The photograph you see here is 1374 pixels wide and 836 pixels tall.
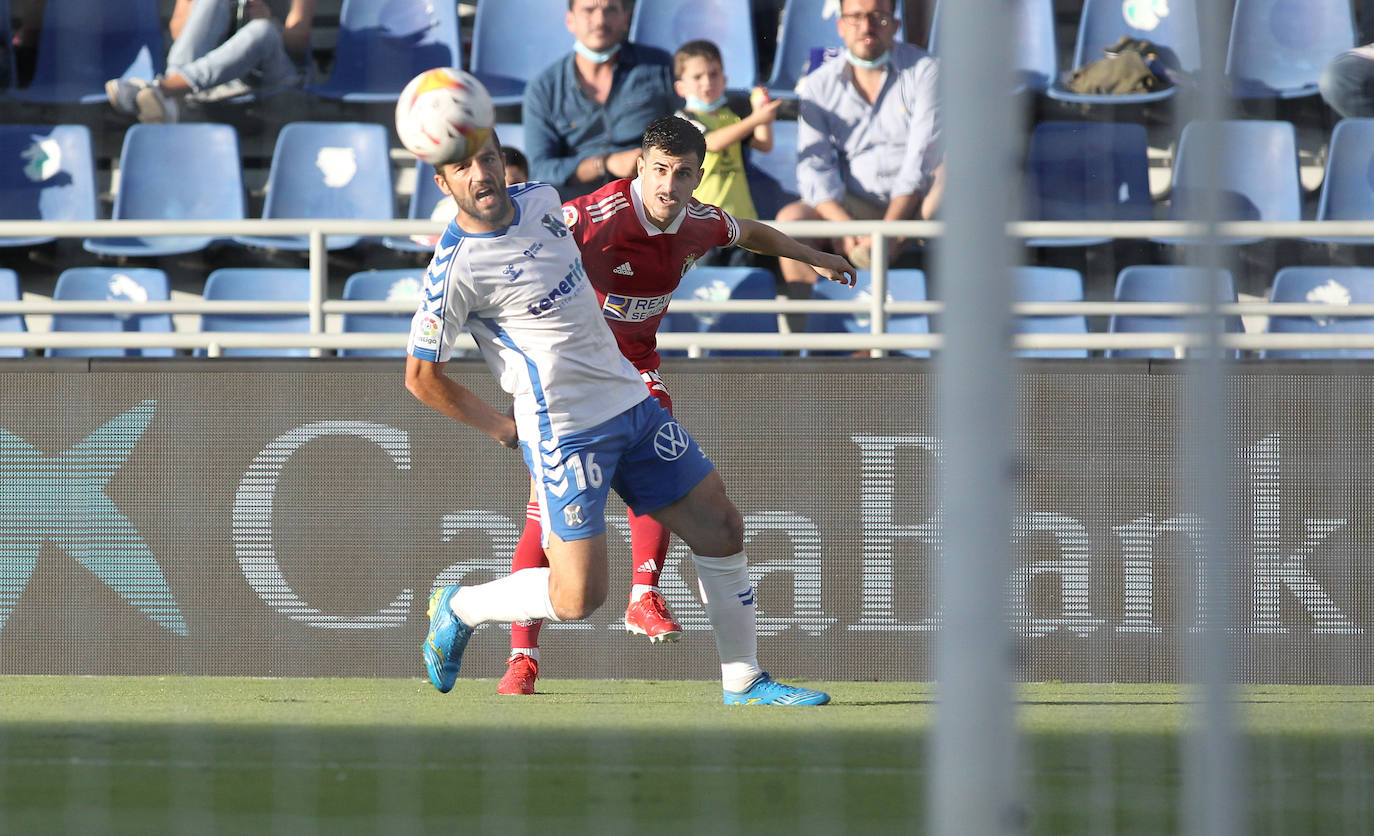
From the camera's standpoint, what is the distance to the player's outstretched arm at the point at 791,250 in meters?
4.96

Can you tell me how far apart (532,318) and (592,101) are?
3.39 m

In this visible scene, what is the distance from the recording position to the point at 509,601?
4707 mm

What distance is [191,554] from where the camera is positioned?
20.4 ft

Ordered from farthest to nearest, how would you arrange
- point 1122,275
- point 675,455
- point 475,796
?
point 1122,275 < point 675,455 < point 475,796

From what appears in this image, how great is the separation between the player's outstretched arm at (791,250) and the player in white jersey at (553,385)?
0.75 metres

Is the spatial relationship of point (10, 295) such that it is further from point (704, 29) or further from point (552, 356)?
point (552, 356)

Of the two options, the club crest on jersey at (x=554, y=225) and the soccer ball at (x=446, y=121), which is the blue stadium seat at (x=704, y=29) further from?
the soccer ball at (x=446, y=121)

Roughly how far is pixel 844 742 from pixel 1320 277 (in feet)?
14.5

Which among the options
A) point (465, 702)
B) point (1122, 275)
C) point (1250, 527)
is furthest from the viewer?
point (1122, 275)

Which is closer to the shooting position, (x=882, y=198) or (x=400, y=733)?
(x=400, y=733)

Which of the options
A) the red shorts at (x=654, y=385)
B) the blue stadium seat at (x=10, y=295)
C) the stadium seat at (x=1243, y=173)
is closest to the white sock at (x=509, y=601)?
the red shorts at (x=654, y=385)

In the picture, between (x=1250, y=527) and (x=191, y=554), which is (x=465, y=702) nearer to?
(x=191, y=554)

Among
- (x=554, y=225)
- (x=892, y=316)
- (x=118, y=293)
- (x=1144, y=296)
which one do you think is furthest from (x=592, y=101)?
(x=554, y=225)

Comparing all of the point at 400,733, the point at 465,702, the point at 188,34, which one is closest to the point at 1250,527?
the point at 465,702
